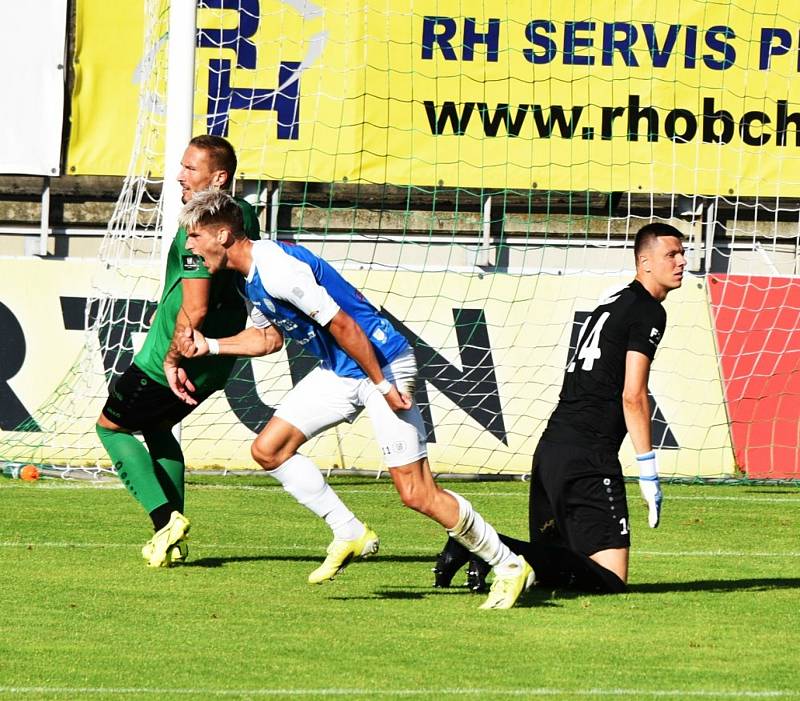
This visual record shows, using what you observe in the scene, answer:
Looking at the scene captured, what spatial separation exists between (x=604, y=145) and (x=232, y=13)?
343 centimetres

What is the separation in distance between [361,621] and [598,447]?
153 cm

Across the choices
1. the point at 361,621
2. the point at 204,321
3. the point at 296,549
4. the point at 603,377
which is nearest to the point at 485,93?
the point at 296,549

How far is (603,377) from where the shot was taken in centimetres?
709

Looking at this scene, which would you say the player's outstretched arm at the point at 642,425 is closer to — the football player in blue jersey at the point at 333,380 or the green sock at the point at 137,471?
the football player in blue jersey at the point at 333,380

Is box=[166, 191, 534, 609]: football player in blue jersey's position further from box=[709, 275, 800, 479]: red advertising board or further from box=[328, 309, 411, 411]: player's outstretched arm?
box=[709, 275, 800, 479]: red advertising board

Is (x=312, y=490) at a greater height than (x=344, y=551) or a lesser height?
greater

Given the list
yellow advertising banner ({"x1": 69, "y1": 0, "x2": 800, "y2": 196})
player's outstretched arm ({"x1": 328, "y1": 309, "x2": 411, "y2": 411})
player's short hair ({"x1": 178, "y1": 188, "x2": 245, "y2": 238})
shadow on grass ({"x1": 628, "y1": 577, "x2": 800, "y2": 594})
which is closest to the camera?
player's outstretched arm ({"x1": 328, "y1": 309, "x2": 411, "y2": 411})

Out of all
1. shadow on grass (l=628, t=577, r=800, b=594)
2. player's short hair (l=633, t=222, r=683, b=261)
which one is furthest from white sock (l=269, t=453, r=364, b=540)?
player's short hair (l=633, t=222, r=683, b=261)

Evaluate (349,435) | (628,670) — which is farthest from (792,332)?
(628,670)

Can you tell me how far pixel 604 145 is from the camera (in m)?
13.8

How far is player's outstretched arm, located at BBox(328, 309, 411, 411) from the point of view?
6.34 meters

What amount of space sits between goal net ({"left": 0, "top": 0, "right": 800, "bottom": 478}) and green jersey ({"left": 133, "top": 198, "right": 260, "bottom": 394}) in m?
4.07

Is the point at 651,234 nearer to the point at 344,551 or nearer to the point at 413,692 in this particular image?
the point at 344,551

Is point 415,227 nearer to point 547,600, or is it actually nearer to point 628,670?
point 547,600
